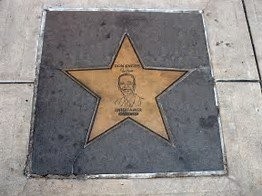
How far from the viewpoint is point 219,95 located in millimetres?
3018

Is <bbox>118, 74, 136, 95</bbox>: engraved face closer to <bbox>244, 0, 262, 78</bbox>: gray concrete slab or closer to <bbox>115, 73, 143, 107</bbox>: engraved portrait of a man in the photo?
<bbox>115, 73, 143, 107</bbox>: engraved portrait of a man

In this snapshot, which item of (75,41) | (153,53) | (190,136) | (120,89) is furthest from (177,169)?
(75,41)

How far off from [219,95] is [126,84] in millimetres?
670

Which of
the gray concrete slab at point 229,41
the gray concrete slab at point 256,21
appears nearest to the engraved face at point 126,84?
the gray concrete slab at point 229,41

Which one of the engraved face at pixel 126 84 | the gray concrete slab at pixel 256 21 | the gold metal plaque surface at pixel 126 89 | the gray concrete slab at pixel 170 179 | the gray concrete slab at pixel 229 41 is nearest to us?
the gray concrete slab at pixel 170 179

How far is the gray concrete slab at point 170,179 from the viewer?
8.68 feet

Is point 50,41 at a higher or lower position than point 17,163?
higher

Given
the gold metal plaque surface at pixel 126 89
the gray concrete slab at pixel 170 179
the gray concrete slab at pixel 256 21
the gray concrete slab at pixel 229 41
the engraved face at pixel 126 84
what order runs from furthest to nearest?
1. the gray concrete slab at pixel 256 21
2. the gray concrete slab at pixel 229 41
3. the engraved face at pixel 126 84
4. the gold metal plaque surface at pixel 126 89
5. the gray concrete slab at pixel 170 179

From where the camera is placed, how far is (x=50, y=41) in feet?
10.4

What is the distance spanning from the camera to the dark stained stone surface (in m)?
2.74

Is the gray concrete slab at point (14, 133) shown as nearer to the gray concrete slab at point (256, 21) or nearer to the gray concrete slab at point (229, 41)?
the gray concrete slab at point (229, 41)

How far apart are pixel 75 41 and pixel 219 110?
1.19 m

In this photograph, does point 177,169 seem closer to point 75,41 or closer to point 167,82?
point 167,82

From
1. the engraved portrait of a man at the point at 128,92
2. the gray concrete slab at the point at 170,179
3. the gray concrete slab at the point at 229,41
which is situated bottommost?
the gray concrete slab at the point at 170,179
